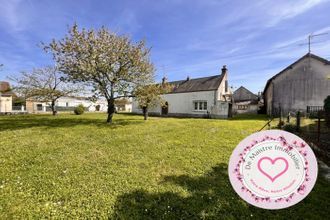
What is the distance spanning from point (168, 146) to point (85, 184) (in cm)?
423

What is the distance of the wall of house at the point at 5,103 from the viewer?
119ft

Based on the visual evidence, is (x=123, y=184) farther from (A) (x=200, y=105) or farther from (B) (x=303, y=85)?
(B) (x=303, y=85)

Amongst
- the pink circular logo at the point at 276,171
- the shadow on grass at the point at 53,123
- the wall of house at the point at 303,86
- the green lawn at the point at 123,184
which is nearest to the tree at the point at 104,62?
the shadow on grass at the point at 53,123

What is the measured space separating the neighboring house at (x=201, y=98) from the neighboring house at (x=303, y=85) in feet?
21.3

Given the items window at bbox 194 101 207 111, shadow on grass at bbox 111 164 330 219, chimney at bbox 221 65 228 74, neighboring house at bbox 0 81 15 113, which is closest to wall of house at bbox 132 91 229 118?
window at bbox 194 101 207 111

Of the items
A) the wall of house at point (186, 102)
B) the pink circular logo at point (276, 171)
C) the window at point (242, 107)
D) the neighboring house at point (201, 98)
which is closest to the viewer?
the pink circular logo at point (276, 171)

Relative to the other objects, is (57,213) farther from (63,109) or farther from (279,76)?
(63,109)

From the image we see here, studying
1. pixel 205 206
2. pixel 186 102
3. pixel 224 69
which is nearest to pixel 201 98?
pixel 186 102

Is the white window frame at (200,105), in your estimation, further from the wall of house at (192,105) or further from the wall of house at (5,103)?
the wall of house at (5,103)

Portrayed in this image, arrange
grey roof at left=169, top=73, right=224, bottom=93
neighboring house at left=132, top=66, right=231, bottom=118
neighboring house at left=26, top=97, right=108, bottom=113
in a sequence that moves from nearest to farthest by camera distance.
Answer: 1. neighboring house at left=132, top=66, right=231, bottom=118
2. grey roof at left=169, top=73, right=224, bottom=93
3. neighboring house at left=26, top=97, right=108, bottom=113

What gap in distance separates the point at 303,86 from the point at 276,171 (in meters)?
26.6

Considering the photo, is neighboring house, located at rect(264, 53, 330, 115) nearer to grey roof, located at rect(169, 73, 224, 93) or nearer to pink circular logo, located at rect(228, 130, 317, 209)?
grey roof, located at rect(169, 73, 224, 93)

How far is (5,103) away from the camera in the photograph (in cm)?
3703

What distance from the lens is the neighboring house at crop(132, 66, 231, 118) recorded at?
89.4ft
